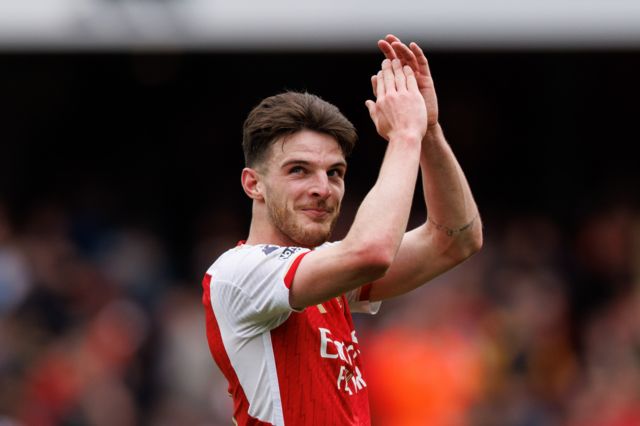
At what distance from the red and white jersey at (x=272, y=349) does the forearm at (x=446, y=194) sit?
26.1 inches

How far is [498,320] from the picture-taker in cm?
1068

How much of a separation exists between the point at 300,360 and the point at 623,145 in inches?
422

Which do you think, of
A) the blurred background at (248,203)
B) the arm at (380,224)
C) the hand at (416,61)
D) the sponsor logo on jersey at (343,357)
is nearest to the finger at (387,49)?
the hand at (416,61)

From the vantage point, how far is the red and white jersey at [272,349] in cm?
411

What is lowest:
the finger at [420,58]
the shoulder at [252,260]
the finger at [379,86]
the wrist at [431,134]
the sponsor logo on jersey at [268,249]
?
the shoulder at [252,260]

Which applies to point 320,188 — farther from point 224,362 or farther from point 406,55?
point 224,362

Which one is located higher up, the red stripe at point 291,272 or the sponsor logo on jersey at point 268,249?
the sponsor logo on jersey at point 268,249

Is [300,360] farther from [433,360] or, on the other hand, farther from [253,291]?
[433,360]

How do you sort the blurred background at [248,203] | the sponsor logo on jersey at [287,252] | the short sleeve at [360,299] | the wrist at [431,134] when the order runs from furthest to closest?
the blurred background at [248,203]
the short sleeve at [360,299]
the wrist at [431,134]
the sponsor logo on jersey at [287,252]

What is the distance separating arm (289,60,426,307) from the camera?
3.82m

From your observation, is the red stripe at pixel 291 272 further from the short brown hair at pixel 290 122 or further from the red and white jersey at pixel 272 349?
the short brown hair at pixel 290 122

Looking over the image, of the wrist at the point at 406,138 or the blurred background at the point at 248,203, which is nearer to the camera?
the wrist at the point at 406,138

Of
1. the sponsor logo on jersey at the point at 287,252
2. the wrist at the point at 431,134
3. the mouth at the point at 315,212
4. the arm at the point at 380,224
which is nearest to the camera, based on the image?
the arm at the point at 380,224

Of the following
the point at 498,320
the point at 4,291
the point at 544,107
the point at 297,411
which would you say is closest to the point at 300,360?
the point at 297,411
